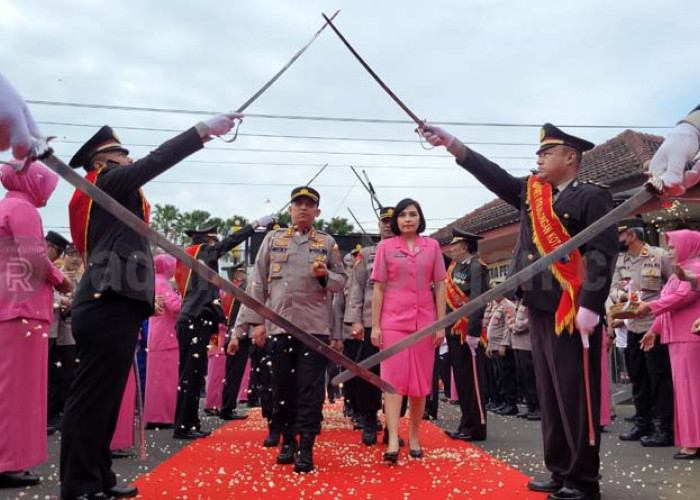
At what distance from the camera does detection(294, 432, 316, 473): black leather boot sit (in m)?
4.44

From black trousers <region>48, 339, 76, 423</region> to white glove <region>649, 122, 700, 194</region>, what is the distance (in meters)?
5.78

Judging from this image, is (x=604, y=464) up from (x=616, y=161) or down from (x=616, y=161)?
down

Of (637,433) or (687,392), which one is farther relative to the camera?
(637,433)

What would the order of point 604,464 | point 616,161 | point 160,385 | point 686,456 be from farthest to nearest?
point 616,161, point 160,385, point 686,456, point 604,464

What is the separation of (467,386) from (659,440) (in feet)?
5.42

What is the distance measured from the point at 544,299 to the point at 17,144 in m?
2.67

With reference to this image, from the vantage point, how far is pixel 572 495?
134 inches

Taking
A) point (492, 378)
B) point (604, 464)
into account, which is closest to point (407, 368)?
point (604, 464)

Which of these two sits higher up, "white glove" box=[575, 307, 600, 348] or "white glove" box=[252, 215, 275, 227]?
"white glove" box=[252, 215, 275, 227]

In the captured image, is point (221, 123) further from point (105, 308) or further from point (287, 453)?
point (287, 453)

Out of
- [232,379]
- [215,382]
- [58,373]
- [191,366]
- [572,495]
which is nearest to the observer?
[572,495]

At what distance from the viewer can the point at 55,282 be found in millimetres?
4453

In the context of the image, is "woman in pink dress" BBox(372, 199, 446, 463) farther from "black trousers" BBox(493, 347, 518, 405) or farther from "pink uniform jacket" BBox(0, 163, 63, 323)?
"black trousers" BBox(493, 347, 518, 405)

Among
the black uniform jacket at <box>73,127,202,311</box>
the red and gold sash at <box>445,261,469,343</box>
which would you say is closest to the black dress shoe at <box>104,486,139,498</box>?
the black uniform jacket at <box>73,127,202,311</box>
